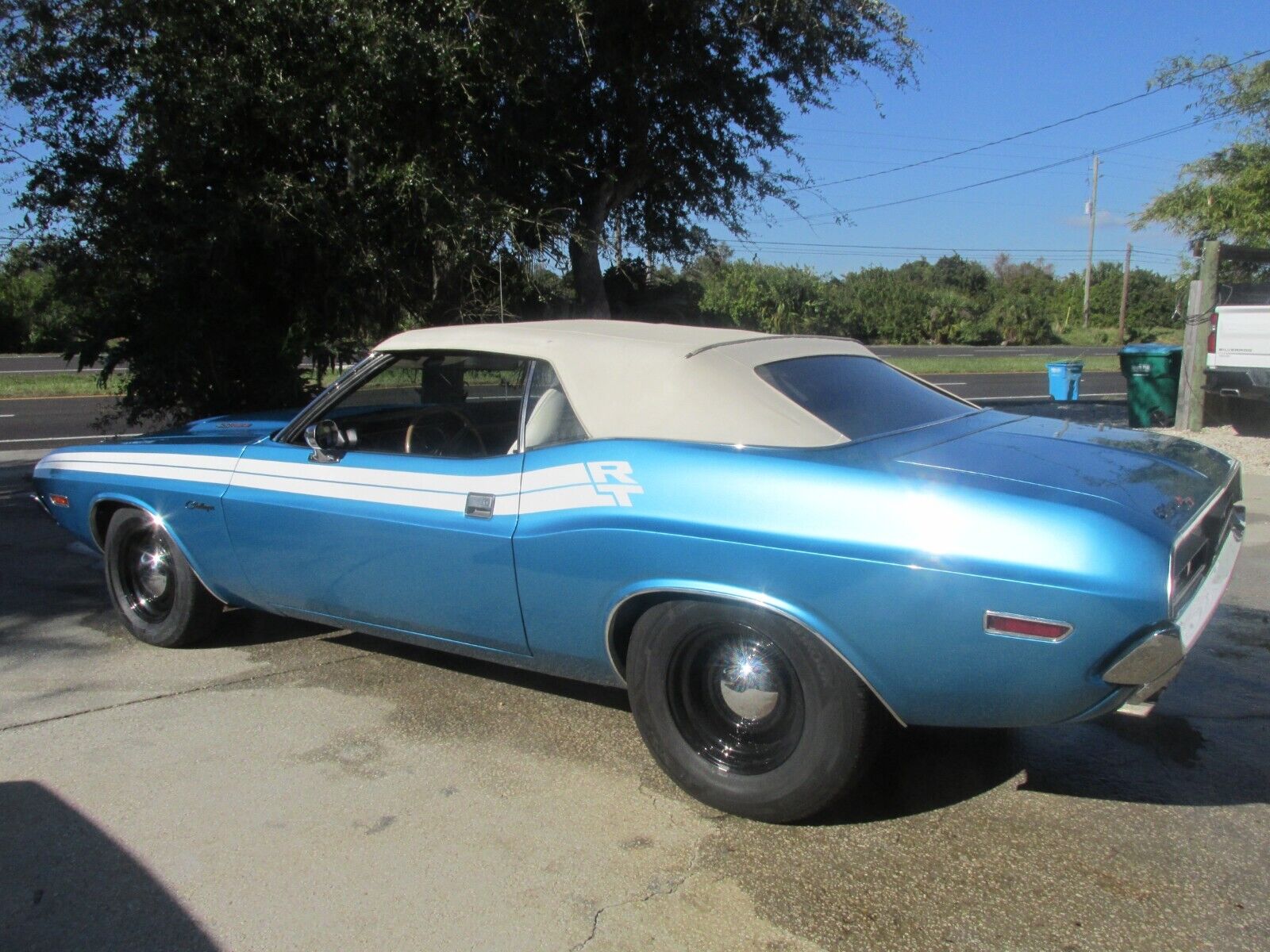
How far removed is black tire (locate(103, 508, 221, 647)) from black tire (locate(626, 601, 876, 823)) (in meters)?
2.39

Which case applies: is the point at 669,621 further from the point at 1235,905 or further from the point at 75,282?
the point at 75,282

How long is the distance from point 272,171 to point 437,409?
4949 mm

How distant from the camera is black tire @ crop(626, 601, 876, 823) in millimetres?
3025

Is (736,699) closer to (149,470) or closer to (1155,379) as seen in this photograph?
(149,470)

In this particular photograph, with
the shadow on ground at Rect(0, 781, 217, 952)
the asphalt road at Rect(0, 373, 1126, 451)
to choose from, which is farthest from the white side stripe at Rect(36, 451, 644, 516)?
the asphalt road at Rect(0, 373, 1126, 451)

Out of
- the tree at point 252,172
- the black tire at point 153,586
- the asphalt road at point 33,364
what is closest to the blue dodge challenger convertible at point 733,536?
the black tire at point 153,586

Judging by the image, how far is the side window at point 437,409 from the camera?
3.93 metres

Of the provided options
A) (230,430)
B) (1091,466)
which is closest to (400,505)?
(230,430)

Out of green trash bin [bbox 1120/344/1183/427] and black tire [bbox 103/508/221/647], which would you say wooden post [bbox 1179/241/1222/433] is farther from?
black tire [bbox 103/508/221/647]

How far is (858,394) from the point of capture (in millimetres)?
3820

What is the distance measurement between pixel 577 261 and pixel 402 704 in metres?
8.78

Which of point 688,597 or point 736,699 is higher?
point 688,597

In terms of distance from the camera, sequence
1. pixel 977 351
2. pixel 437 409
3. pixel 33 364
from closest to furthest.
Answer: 1. pixel 437 409
2. pixel 33 364
3. pixel 977 351

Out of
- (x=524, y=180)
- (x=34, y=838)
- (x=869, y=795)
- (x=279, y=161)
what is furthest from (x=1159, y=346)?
(x=34, y=838)
